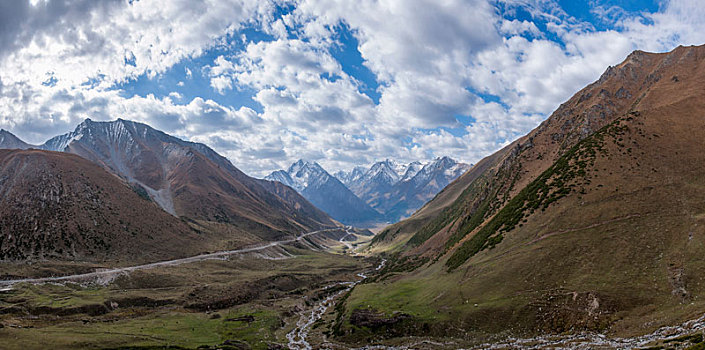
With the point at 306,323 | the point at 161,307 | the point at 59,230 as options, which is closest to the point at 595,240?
the point at 306,323

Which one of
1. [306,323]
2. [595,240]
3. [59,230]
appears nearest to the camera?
[595,240]

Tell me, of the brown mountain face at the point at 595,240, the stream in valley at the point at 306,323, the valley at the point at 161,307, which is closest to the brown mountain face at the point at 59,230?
the valley at the point at 161,307

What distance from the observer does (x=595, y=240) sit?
62.9 meters

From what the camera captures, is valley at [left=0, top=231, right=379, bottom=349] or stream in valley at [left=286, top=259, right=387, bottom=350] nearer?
valley at [left=0, top=231, right=379, bottom=349]

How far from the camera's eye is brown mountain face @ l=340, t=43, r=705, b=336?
2018 inches

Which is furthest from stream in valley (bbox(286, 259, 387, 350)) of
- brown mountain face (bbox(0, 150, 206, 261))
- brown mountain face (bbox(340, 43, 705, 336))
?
brown mountain face (bbox(0, 150, 206, 261))

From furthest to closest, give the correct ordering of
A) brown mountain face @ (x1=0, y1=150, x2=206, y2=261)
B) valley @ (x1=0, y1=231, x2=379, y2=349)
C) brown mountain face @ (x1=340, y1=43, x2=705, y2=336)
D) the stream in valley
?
brown mountain face @ (x1=0, y1=150, x2=206, y2=261) < the stream in valley < valley @ (x1=0, y1=231, x2=379, y2=349) < brown mountain face @ (x1=340, y1=43, x2=705, y2=336)

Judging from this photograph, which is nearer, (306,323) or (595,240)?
(595,240)

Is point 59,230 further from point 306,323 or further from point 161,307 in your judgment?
point 306,323

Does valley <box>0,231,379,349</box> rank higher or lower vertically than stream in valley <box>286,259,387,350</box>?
Result: higher

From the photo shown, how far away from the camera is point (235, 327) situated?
9031 centimetres

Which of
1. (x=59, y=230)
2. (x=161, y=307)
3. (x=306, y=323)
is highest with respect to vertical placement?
(x=59, y=230)

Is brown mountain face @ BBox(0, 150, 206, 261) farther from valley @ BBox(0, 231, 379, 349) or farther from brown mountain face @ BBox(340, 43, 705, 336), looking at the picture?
brown mountain face @ BBox(340, 43, 705, 336)

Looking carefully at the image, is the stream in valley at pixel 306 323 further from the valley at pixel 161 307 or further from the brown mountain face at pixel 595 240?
the brown mountain face at pixel 595 240
